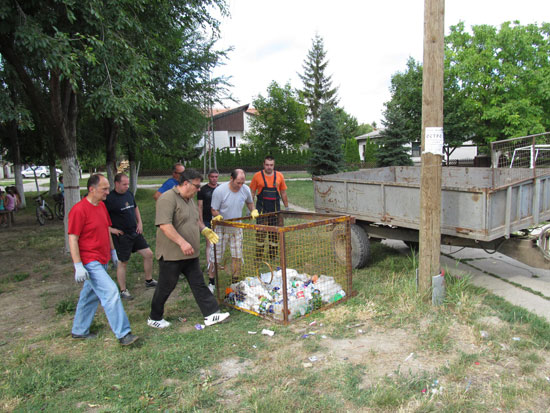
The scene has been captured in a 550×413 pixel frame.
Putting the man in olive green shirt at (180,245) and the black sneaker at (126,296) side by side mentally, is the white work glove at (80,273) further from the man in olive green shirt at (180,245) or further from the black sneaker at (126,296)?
the black sneaker at (126,296)

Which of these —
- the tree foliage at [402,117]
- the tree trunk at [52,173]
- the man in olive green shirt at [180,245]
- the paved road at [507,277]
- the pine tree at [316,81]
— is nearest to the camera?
the man in olive green shirt at [180,245]

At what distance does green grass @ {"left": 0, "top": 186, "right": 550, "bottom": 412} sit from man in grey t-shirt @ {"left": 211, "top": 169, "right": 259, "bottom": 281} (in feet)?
2.62

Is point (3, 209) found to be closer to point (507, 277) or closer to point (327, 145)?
point (507, 277)

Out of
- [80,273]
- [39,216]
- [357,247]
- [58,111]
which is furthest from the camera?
[39,216]

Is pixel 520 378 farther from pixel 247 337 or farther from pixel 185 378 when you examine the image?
pixel 185 378

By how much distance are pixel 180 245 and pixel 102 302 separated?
37.4 inches

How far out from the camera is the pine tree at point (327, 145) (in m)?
26.1

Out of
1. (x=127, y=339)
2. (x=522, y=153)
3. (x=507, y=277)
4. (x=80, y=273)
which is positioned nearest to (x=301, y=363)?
(x=127, y=339)

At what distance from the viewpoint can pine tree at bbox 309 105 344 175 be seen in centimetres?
2608

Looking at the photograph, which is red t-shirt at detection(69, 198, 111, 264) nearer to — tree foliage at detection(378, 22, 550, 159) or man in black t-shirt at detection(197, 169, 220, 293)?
man in black t-shirt at detection(197, 169, 220, 293)

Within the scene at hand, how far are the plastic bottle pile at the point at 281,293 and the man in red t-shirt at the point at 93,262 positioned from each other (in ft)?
4.74

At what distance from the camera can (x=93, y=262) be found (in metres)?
4.15

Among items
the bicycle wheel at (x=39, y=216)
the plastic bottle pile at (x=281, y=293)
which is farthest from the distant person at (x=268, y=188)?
the bicycle wheel at (x=39, y=216)

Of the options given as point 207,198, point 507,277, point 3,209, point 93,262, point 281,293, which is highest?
point 207,198
